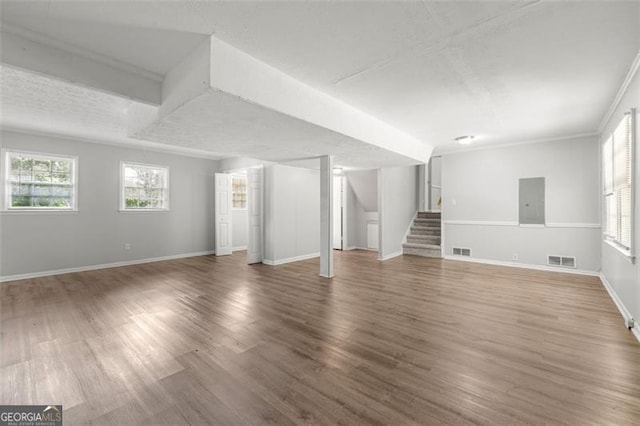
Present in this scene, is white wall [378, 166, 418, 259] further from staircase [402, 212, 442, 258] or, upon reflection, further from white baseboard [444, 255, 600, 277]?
white baseboard [444, 255, 600, 277]

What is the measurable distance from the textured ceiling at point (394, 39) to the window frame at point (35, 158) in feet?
14.2

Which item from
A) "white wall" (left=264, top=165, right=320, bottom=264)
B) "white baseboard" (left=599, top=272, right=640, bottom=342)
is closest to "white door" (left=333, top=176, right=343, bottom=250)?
"white wall" (left=264, top=165, right=320, bottom=264)

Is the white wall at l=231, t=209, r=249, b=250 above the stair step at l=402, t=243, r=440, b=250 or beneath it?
above

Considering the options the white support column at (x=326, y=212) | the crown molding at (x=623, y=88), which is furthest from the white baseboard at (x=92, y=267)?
the crown molding at (x=623, y=88)

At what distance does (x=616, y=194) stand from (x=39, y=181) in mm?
9425

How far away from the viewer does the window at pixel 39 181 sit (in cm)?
485

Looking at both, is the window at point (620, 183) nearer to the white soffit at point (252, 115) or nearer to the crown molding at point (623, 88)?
the crown molding at point (623, 88)

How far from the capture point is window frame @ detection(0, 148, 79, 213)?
15.6 feet

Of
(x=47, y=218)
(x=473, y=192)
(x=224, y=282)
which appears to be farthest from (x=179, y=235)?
(x=473, y=192)

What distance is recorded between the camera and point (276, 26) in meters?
2.00

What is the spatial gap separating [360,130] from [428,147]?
9.21ft

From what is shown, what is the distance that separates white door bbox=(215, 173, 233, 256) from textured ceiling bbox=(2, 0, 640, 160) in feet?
16.2

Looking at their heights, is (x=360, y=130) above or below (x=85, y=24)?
below

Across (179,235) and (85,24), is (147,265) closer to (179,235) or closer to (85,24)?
(179,235)
